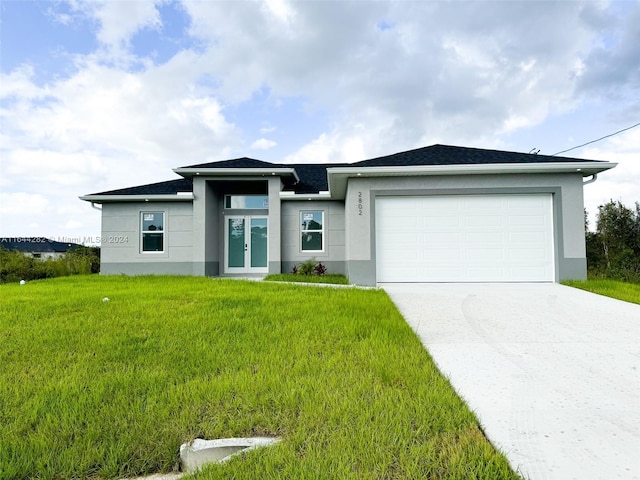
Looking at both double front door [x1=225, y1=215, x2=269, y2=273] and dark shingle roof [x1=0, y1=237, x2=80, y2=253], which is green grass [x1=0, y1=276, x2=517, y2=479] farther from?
dark shingle roof [x1=0, y1=237, x2=80, y2=253]

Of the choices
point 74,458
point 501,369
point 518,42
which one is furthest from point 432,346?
point 518,42

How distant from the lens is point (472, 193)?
361 inches

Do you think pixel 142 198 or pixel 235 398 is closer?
pixel 235 398

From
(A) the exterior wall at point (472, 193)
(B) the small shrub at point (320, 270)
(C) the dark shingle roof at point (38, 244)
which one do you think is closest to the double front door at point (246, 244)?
(B) the small shrub at point (320, 270)

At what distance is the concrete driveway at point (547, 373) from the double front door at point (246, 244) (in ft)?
25.0

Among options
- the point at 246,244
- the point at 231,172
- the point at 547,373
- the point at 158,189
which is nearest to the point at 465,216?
the point at 547,373

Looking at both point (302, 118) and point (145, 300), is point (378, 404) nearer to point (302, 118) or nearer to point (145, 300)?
point (145, 300)

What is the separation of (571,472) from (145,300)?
6.84m

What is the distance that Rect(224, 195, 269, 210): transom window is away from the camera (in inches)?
526

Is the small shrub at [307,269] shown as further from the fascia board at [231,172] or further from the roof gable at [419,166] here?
the fascia board at [231,172]

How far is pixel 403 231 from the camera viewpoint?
933 centimetres

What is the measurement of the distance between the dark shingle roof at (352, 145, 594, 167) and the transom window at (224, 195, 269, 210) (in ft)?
17.0

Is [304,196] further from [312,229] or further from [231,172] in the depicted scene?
[231,172]

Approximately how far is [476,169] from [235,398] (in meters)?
8.41
